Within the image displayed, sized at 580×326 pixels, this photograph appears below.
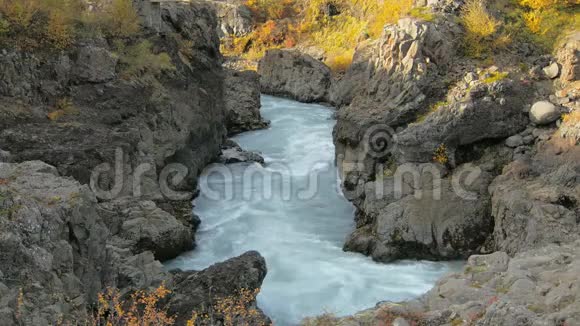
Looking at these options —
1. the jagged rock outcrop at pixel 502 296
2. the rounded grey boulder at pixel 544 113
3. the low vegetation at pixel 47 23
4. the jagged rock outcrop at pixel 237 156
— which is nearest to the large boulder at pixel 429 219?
the rounded grey boulder at pixel 544 113

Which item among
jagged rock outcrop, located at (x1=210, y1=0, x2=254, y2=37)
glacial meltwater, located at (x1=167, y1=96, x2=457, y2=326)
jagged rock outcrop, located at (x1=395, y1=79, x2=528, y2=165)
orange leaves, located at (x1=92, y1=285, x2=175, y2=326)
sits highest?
jagged rock outcrop, located at (x1=210, y1=0, x2=254, y2=37)

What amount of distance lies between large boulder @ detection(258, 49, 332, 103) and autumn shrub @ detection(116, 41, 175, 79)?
17.7 metres

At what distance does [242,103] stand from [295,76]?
825cm

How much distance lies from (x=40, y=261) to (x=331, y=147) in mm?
17017

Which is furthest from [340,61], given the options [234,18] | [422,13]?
[422,13]

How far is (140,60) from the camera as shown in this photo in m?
17.9

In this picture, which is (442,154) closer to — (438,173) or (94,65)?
(438,173)

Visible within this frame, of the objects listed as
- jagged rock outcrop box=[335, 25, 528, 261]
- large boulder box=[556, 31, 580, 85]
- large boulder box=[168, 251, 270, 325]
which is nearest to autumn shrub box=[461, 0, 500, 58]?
jagged rock outcrop box=[335, 25, 528, 261]

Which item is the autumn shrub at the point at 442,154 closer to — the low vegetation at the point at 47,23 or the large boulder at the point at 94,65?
the large boulder at the point at 94,65

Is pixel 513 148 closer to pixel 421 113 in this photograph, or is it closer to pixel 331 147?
pixel 421 113

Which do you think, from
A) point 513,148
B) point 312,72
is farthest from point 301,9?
point 513,148

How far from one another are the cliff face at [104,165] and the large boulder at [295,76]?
13.2 metres

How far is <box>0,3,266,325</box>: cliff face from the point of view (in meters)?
8.52

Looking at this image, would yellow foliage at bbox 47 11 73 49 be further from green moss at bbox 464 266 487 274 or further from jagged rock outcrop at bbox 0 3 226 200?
green moss at bbox 464 266 487 274
